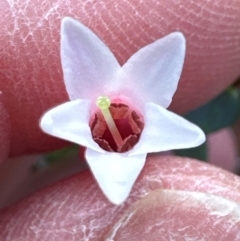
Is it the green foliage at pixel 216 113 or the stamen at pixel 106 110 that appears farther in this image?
the green foliage at pixel 216 113

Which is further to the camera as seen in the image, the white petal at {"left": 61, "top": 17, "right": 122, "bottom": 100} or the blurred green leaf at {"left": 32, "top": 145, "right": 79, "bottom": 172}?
the blurred green leaf at {"left": 32, "top": 145, "right": 79, "bottom": 172}

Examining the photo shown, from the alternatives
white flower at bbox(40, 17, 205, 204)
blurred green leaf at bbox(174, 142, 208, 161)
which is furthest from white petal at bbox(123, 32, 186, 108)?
blurred green leaf at bbox(174, 142, 208, 161)

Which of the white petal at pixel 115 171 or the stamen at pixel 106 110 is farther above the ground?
the stamen at pixel 106 110

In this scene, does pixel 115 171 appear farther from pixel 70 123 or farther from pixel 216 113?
pixel 216 113

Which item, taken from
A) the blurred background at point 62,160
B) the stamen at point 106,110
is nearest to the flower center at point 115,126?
the stamen at point 106,110

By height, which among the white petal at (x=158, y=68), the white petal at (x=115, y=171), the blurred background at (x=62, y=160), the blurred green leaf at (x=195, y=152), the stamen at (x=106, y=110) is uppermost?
the white petal at (x=158, y=68)

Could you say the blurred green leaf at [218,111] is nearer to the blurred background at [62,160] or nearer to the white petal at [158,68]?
the blurred background at [62,160]

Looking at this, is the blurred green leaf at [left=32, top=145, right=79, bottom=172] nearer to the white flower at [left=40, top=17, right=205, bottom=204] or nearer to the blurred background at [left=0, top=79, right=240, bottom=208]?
the blurred background at [left=0, top=79, right=240, bottom=208]
